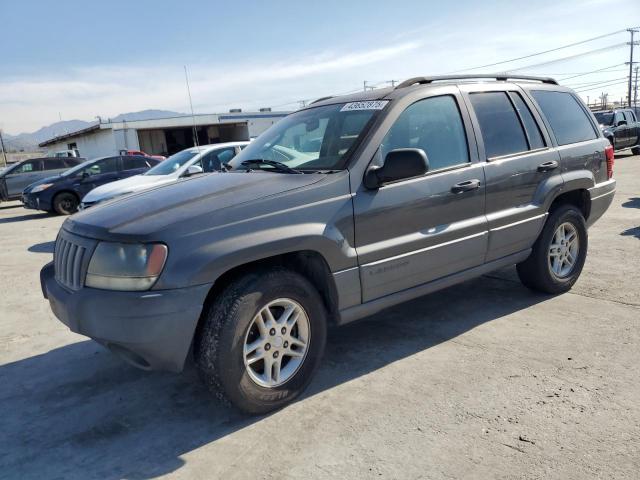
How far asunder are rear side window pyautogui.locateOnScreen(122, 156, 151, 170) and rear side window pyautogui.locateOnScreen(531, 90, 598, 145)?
36.7 feet

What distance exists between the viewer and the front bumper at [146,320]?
269cm

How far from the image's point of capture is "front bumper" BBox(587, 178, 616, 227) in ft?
16.5

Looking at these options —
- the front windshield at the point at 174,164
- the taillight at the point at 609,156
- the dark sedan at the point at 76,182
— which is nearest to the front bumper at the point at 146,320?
the taillight at the point at 609,156

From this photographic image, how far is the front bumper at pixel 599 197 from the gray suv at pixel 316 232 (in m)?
0.29

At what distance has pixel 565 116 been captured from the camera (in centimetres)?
493

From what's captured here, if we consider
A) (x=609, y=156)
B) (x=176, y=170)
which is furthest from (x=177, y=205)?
(x=176, y=170)

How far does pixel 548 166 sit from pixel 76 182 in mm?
12266

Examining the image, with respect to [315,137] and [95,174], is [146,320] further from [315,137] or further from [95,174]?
[95,174]

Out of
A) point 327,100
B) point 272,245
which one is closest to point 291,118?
point 327,100

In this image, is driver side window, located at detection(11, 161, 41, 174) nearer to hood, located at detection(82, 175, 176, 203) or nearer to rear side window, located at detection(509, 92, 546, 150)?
hood, located at detection(82, 175, 176, 203)

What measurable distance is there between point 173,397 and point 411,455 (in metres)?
1.63

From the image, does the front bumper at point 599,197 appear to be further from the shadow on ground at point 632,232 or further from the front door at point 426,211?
the shadow on ground at point 632,232

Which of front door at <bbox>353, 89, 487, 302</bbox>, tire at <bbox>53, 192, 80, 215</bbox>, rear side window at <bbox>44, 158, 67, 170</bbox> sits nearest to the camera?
front door at <bbox>353, 89, 487, 302</bbox>

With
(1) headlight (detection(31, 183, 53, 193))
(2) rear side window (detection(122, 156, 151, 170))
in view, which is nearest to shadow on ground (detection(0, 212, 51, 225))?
(1) headlight (detection(31, 183, 53, 193))
